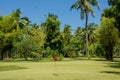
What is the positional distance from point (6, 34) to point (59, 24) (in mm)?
17521

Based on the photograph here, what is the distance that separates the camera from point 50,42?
79188 mm

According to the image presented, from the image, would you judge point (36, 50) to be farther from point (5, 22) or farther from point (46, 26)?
point (46, 26)

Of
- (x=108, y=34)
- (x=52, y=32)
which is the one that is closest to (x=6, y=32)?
(x=52, y=32)

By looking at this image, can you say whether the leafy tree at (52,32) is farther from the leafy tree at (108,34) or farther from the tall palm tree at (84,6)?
the leafy tree at (108,34)

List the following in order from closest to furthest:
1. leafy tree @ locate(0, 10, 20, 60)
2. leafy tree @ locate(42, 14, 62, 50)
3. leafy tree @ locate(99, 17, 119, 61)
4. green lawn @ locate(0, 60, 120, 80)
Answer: green lawn @ locate(0, 60, 120, 80)
leafy tree @ locate(99, 17, 119, 61)
leafy tree @ locate(0, 10, 20, 60)
leafy tree @ locate(42, 14, 62, 50)

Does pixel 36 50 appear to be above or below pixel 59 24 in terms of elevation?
below

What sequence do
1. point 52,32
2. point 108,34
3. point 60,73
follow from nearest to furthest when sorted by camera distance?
point 60,73 → point 108,34 → point 52,32

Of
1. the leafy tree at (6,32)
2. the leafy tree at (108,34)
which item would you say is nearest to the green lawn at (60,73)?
the leafy tree at (108,34)

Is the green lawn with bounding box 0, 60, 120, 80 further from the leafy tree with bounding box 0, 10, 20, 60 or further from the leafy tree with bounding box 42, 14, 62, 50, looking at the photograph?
the leafy tree with bounding box 42, 14, 62, 50

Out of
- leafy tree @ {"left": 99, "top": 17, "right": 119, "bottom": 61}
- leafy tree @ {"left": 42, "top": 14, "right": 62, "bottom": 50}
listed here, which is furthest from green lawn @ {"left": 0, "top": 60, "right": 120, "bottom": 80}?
leafy tree @ {"left": 42, "top": 14, "right": 62, "bottom": 50}

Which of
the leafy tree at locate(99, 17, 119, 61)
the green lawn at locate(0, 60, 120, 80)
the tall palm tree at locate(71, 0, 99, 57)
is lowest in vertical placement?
the green lawn at locate(0, 60, 120, 80)

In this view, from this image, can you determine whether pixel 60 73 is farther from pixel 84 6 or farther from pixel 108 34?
pixel 84 6

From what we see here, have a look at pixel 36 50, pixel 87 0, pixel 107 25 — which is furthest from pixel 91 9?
pixel 36 50

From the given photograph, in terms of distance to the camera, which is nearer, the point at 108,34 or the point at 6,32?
the point at 108,34
